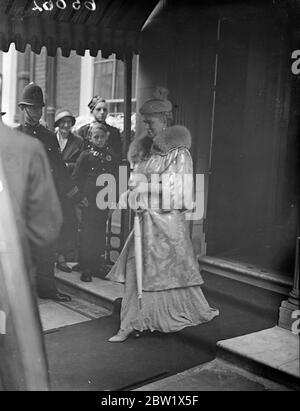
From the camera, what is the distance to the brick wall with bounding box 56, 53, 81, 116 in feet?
13.3

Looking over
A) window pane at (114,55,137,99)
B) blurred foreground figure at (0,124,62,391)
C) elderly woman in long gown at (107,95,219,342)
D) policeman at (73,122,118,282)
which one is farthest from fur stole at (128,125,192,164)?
window pane at (114,55,137,99)

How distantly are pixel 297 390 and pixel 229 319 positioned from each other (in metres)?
0.94

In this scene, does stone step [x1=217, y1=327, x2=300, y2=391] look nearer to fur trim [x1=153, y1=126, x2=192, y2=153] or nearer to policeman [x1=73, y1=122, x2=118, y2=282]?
fur trim [x1=153, y1=126, x2=192, y2=153]

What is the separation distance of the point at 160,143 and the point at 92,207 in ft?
3.65

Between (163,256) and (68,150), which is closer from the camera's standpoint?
(163,256)

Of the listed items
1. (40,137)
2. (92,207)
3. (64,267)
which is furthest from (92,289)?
(40,137)

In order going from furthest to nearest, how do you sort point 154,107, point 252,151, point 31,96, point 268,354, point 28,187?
point 252,151, point 154,107, point 268,354, point 31,96, point 28,187

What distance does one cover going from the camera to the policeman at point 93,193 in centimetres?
389

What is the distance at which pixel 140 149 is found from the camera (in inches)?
133

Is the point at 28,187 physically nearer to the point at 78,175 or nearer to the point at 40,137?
Answer: the point at 40,137

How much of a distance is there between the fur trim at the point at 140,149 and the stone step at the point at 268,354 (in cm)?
127

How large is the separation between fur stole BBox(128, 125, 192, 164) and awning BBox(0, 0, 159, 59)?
28.9 inches

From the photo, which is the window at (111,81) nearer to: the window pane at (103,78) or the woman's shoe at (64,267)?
the window pane at (103,78)
